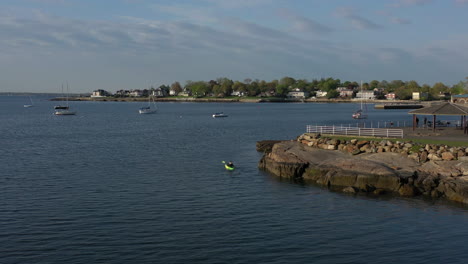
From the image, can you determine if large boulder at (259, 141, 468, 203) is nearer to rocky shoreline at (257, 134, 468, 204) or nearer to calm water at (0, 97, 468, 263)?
rocky shoreline at (257, 134, 468, 204)

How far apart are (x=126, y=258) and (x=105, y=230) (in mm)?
4477

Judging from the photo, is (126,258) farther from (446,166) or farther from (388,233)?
(446,166)

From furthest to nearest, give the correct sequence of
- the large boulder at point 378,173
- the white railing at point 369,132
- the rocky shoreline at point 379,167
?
the white railing at point 369,132 → the rocky shoreline at point 379,167 → the large boulder at point 378,173

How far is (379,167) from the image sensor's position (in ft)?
118

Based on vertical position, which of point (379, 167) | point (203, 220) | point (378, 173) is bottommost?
point (203, 220)

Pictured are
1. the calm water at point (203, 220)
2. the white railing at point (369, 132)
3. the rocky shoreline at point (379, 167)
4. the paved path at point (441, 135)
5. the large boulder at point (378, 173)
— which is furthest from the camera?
the white railing at point (369, 132)

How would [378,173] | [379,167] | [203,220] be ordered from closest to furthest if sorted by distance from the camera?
1. [203,220]
2. [378,173]
3. [379,167]

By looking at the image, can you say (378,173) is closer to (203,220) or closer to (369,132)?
(369,132)

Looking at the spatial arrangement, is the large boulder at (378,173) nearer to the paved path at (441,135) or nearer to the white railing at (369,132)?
the white railing at (369,132)

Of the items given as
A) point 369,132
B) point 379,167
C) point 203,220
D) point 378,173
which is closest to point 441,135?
point 369,132

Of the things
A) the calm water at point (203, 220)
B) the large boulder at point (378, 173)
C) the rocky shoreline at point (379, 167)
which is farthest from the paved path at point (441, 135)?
the calm water at point (203, 220)

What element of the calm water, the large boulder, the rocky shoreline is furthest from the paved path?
the calm water

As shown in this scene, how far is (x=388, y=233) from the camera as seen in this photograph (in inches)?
1016

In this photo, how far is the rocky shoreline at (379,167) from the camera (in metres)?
33.6
